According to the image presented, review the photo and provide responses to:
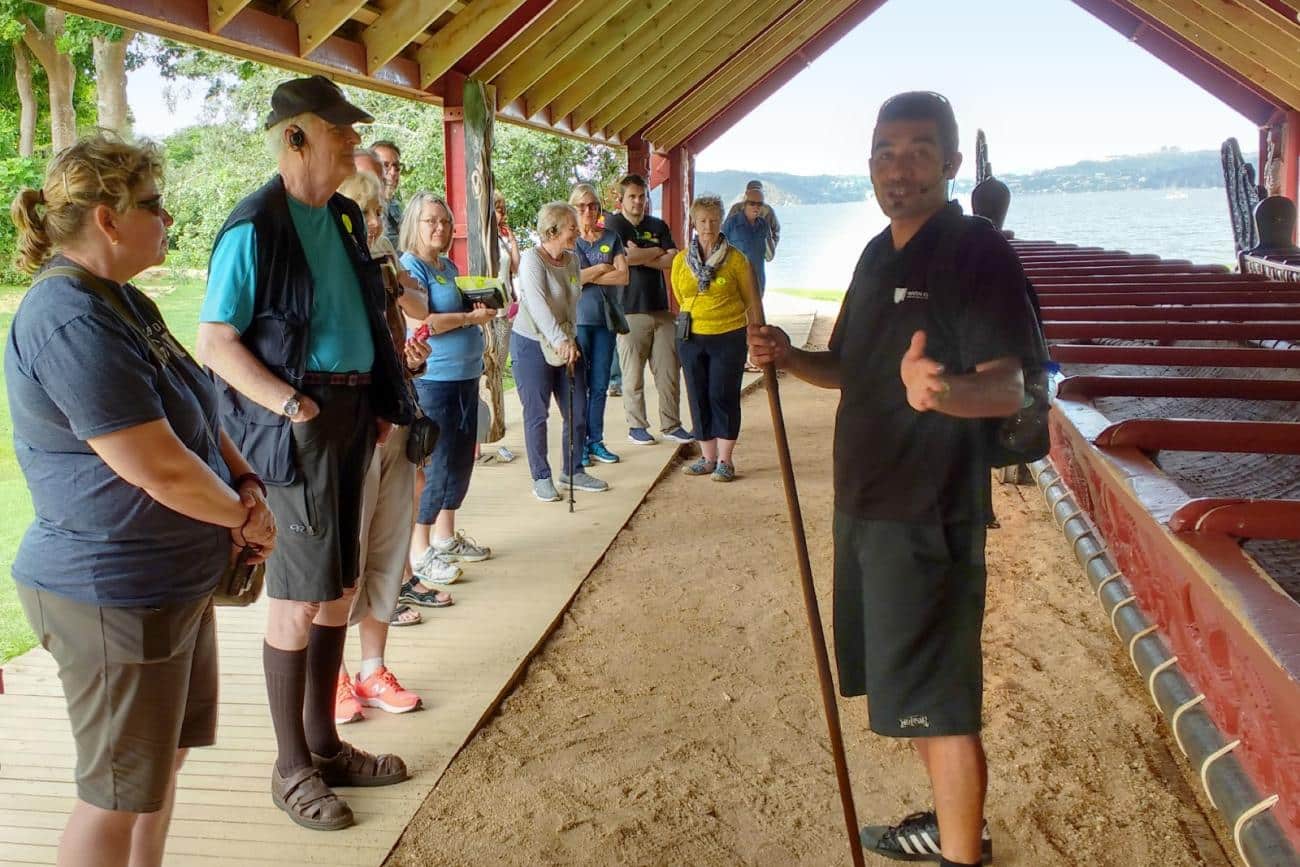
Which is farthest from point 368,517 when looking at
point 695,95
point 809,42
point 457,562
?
point 809,42

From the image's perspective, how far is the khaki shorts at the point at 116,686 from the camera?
1875 mm

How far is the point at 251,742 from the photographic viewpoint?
3.29m

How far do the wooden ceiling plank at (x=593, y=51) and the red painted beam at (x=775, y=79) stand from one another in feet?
18.5

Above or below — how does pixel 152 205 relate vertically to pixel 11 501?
above

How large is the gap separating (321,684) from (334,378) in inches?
34.3

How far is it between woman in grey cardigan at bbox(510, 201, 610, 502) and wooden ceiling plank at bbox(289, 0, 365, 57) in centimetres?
135

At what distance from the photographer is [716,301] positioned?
6.47m

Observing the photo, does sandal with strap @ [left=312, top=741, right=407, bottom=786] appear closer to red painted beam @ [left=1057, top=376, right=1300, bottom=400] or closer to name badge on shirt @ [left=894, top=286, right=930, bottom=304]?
name badge on shirt @ [left=894, top=286, right=930, bottom=304]

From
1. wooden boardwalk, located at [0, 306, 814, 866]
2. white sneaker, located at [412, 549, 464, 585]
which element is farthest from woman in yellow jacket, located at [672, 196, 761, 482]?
white sneaker, located at [412, 549, 464, 585]

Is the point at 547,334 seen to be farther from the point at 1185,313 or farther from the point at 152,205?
the point at 152,205

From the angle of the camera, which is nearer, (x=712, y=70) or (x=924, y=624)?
(x=924, y=624)

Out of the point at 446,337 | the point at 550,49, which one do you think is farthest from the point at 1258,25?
the point at 446,337

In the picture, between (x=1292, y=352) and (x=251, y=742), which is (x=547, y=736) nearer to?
(x=251, y=742)

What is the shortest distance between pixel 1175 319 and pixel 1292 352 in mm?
774
